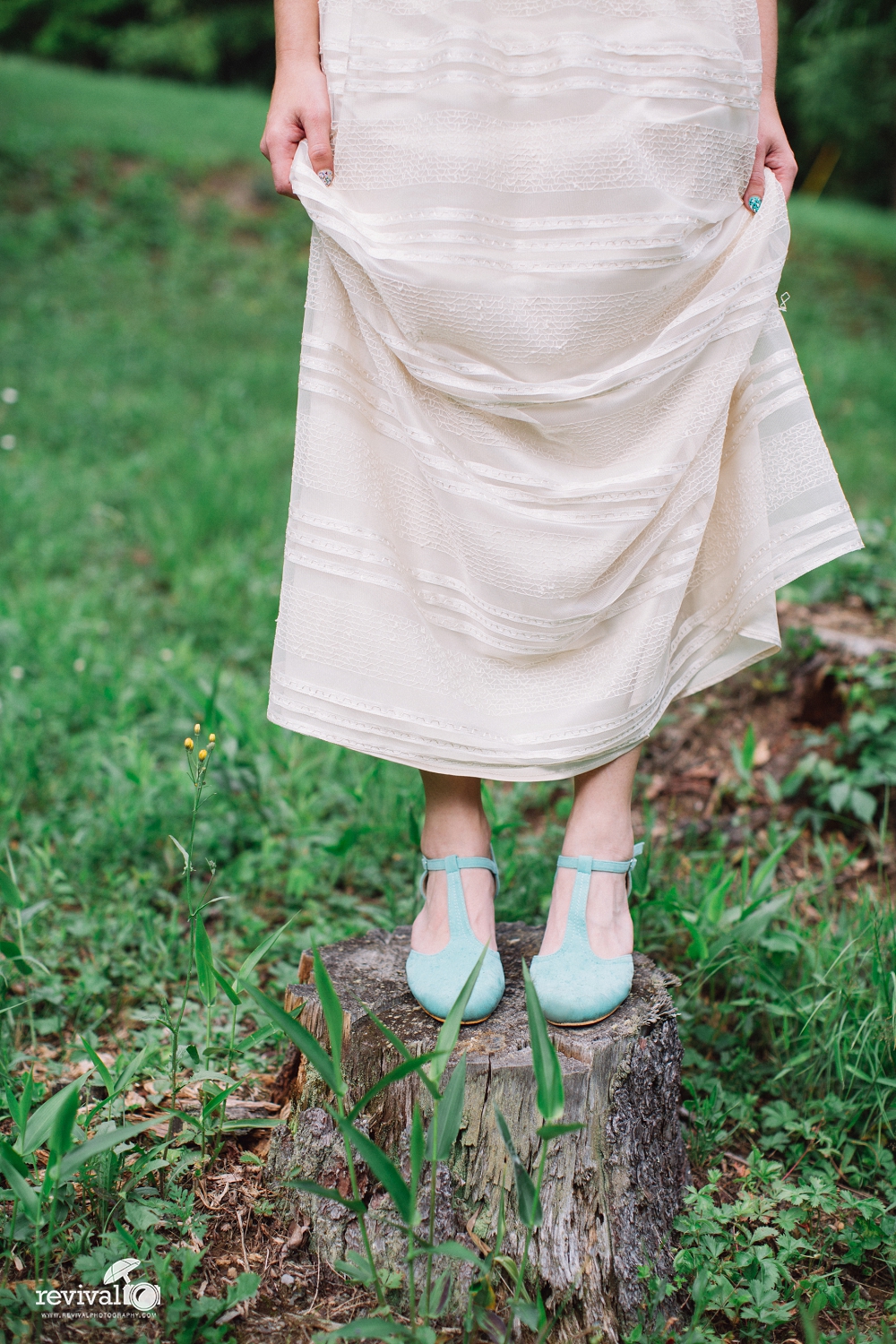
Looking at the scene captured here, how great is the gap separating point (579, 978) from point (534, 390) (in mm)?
797

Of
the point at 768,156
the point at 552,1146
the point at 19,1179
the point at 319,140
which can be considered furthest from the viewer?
the point at 768,156

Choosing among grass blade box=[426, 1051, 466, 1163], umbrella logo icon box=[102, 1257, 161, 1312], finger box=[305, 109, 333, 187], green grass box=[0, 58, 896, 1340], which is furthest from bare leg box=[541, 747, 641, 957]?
finger box=[305, 109, 333, 187]

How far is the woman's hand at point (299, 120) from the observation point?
1.34 meters

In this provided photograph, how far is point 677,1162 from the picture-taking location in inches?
55.3

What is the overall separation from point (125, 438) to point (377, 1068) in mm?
3922

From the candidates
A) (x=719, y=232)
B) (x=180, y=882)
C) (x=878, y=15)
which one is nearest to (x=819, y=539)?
(x=719, y=232)

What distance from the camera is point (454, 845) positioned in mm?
1505

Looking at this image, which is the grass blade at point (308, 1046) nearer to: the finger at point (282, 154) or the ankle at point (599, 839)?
the ankle at point (599, 839)

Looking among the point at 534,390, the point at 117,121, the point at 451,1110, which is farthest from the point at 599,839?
the point at 117,121

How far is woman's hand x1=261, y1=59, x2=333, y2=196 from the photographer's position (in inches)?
52.7

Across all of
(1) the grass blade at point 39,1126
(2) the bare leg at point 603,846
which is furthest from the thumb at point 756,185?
(1) the grass blade at point 39,1126

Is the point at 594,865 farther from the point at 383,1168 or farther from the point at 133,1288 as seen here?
the point at 133,1288

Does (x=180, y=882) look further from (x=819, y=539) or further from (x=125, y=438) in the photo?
(x=125, y=438)

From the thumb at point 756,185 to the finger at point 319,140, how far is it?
58cm
